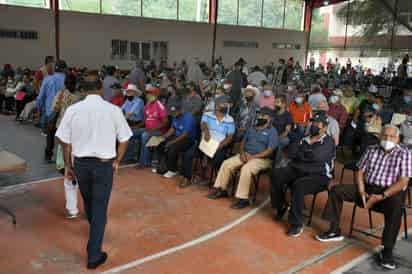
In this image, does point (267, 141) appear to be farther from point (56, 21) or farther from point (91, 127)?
point (56, 21)

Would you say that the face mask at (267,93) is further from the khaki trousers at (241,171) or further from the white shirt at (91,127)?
the white shirt at (91,127)

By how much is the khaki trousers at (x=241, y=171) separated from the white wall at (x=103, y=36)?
13452 mm

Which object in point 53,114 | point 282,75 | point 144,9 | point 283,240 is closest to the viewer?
point 283,240

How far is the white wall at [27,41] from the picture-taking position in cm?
1550

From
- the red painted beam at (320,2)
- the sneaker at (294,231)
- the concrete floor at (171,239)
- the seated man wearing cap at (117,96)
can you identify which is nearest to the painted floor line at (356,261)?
the concrete floor at (171,239)

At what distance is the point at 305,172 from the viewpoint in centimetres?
445

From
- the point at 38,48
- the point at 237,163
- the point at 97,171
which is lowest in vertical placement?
the point at 237,163

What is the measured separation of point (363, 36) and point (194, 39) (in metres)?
9.23

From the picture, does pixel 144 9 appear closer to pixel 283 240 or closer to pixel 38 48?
pixel 38 48

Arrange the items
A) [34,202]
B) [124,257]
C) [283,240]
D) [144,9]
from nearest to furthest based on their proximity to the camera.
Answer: [124,257]
[283,240]
[34,202]
[144,9]

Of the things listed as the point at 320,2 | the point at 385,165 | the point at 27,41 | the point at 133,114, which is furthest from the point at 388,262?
the point at 320,2

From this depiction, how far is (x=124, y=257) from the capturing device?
3693 mm

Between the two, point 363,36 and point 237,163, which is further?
point 363,36

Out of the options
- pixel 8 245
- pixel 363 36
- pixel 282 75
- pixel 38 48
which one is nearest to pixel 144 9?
pixel 38 48
